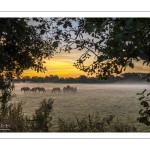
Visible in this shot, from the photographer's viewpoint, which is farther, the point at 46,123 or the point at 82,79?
the point at 46,123

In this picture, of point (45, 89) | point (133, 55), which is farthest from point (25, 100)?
point (133, 55)

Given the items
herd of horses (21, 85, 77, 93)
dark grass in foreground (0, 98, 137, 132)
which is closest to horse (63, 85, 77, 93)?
herd of horses (21, 85, 77, 93)

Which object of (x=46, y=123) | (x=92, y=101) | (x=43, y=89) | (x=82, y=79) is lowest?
(x=46, y=123)

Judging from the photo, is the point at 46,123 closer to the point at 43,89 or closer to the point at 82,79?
the point at 43,89

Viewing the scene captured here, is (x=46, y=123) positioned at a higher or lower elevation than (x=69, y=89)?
lower

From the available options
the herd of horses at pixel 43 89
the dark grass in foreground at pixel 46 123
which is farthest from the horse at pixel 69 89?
the dark grass in foreground at pixel 46 123

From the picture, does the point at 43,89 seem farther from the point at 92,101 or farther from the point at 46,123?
the point at 92,101

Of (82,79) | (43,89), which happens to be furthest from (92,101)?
→ (43,89)

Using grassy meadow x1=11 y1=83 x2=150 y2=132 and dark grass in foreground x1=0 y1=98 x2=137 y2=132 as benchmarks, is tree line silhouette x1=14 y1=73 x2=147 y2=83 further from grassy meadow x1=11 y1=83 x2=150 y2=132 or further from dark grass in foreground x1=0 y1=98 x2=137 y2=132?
dark grass in foreground x1=0 y1=98 x2=137 y2=132

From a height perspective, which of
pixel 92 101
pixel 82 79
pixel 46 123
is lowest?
pixel 46 123

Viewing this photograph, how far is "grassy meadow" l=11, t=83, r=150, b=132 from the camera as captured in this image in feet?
13.2

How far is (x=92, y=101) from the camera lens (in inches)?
160

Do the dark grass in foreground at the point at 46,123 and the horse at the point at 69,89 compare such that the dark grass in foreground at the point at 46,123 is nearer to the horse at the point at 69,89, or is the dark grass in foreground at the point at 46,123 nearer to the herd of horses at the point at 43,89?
the herd of horses at the point at 43,89
